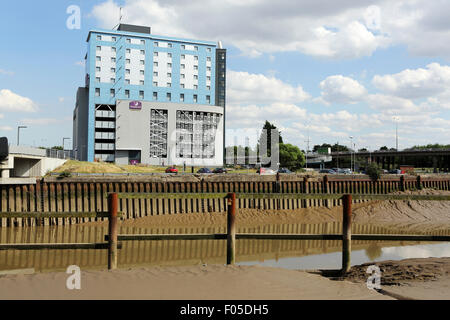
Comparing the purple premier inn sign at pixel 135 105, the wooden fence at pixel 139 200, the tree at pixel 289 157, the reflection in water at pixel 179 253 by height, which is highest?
the purple premier inn sign at pixel 135 105

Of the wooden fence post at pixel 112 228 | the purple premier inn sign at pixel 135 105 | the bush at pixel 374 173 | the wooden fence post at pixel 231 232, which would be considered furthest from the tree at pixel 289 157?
the wooden fence post at pixel 112 228

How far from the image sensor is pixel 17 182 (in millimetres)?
26016

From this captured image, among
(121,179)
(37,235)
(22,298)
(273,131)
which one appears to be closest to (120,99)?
(273,131)

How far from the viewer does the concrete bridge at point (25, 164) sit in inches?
1026

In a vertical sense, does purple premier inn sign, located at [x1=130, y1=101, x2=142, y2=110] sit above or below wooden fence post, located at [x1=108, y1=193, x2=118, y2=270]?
above

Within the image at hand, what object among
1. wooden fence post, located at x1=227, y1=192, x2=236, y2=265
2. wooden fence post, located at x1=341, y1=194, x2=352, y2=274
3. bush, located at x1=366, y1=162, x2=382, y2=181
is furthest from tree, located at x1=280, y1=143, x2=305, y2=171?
wooden fence post, located at x1=227, y1=192, x2=236, y2=265

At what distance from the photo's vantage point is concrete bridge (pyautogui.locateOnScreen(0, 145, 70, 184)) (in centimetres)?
2606

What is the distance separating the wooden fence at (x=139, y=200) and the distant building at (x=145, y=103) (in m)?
52.3

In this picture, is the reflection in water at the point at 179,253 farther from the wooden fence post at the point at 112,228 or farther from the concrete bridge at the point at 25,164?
the wooden fence post at the point at 112,228

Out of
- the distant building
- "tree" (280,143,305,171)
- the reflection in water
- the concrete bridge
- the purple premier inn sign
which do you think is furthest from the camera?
"tree" (280,143,305,171)

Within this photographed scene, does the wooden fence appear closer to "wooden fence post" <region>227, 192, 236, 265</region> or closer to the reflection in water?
the reflection in water

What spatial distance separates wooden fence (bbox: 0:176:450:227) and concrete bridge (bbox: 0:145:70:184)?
1329mm
